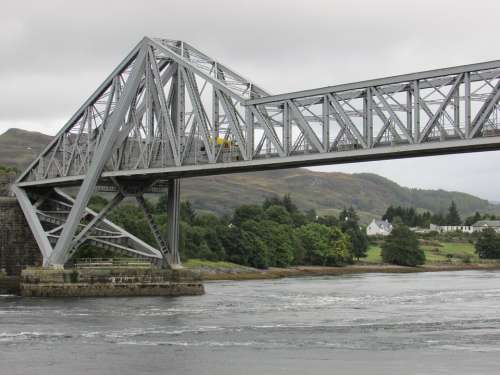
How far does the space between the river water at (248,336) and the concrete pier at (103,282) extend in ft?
7.31

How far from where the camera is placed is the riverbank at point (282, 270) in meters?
133

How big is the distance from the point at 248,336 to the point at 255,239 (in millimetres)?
98223

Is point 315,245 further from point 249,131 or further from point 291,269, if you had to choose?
point 249,131

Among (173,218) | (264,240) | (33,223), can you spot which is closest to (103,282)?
(173,218)

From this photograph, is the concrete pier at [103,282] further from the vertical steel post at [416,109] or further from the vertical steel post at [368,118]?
the vertical steel post at [416,109]

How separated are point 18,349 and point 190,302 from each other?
2809 cm

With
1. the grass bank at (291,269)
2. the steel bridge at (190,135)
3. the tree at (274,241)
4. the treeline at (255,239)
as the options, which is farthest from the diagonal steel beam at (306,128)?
the tree at (274,241)

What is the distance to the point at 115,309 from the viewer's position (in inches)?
2753

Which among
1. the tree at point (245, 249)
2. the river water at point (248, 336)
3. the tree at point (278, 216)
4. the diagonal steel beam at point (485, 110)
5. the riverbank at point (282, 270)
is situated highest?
the tree at point (278, 216)

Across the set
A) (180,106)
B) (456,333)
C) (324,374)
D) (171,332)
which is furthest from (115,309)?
(324,374)

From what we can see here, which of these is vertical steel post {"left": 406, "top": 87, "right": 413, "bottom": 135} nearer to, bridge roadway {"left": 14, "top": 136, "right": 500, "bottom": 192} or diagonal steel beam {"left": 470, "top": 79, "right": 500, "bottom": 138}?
bridge roadway {"left": 14, "top": 136, "right": 500, "bottom": 192}

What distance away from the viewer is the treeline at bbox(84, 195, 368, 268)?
140625 mm

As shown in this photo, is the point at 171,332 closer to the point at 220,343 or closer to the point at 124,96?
the point at 220,343

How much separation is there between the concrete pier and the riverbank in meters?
21.6
